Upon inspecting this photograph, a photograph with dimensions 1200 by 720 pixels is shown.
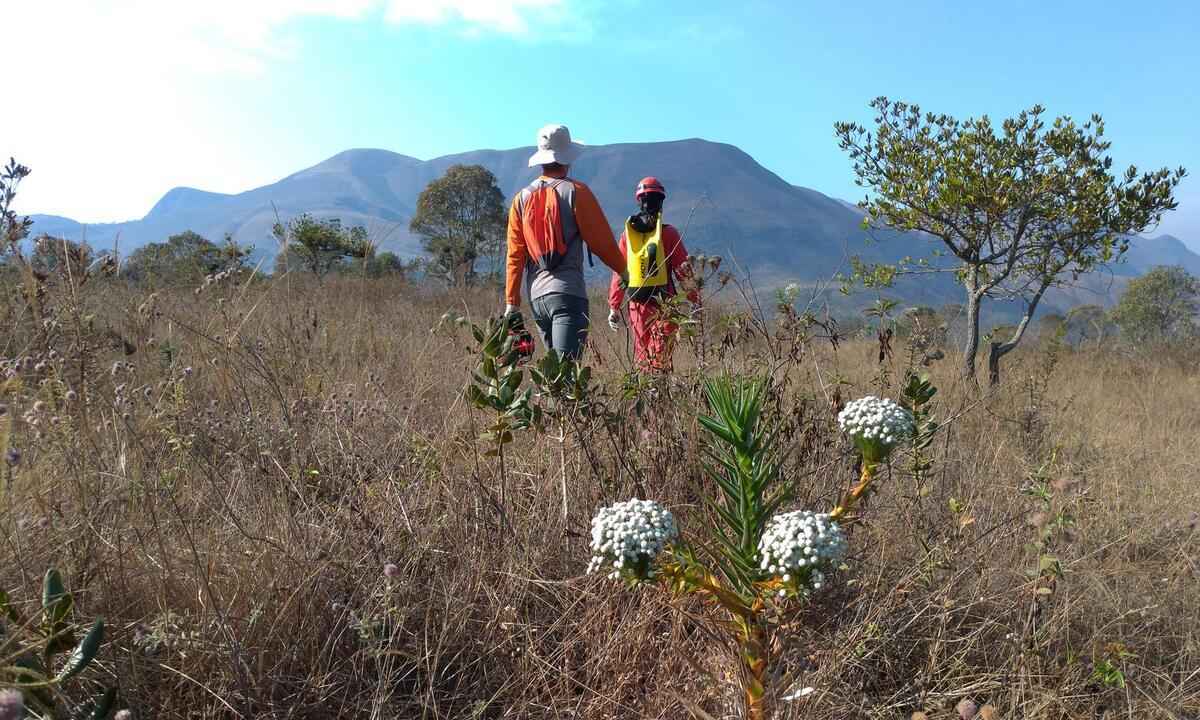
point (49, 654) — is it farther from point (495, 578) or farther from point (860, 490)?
point (860, 490)

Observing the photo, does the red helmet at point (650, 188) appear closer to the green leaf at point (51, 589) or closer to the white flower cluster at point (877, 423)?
the white flower cluster at point (877, 423)

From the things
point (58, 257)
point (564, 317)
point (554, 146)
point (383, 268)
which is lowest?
point (564, 317)

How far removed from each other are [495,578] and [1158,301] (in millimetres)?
27462

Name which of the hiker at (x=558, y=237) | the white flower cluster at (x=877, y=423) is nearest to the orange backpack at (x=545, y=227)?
the hiker at (x=558, y=237)

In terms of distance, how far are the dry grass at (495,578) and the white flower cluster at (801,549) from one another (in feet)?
0.98

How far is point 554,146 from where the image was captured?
14.5 ft

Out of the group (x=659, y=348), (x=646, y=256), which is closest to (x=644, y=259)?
(x=646, y=256)

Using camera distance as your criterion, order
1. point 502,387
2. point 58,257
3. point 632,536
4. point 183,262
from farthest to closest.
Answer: point 183,262 → point 58,257 → point 502,387 → point 632,536

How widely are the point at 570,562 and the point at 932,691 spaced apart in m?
1.04

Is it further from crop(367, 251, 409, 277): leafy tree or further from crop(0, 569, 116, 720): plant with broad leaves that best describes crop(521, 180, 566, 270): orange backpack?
crop(0, 569, 116, 720): plant with broad leaves

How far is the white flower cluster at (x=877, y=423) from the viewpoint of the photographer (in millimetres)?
1451

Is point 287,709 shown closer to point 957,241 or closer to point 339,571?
point 339,571

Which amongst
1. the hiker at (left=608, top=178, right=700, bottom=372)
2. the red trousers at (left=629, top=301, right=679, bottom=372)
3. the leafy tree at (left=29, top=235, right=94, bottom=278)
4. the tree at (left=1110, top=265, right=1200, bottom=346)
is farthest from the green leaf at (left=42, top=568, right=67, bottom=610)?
the tree at (left=1110, top=265, right=1200, bottom=346)

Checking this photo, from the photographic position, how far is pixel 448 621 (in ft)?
6.07
